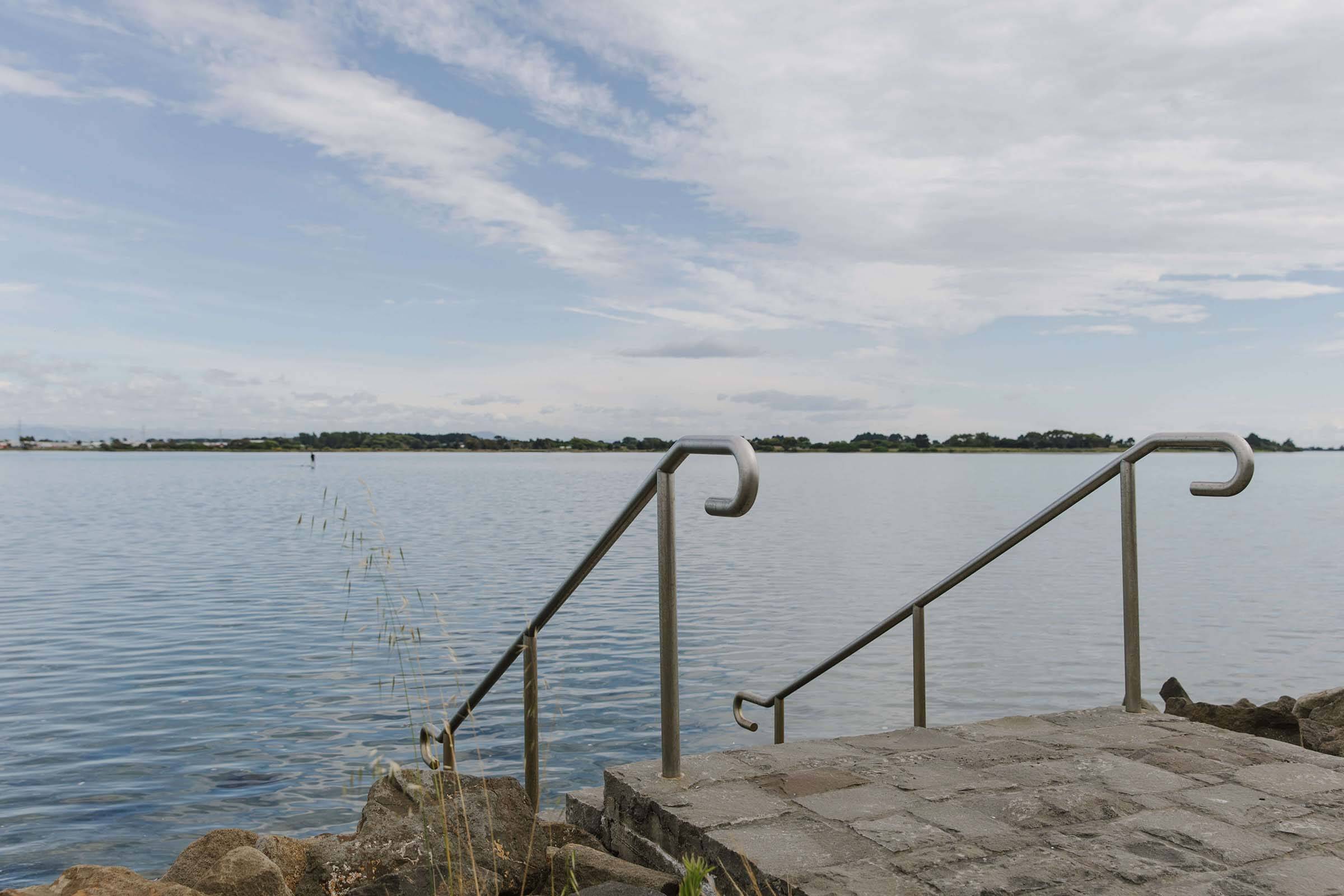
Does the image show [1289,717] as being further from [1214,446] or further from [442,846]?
[442,846]

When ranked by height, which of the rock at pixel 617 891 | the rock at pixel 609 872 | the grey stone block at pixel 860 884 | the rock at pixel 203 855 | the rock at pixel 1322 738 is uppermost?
the grey stone block at pixel 860 884

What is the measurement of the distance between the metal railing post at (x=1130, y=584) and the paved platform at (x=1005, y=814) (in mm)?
388

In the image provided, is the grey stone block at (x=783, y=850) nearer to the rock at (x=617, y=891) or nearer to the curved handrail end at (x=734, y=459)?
the rock at (x=617, y=891)

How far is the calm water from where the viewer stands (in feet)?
23.9

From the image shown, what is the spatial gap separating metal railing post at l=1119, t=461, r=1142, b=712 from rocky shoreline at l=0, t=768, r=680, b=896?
2.39m

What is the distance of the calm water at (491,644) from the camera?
7273mm

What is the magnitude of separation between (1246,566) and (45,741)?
23.5 meters

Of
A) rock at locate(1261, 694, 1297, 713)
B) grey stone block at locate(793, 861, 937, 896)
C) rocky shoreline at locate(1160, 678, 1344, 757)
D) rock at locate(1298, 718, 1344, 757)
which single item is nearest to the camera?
grey stone block at locate(793, 861, 937, 896)

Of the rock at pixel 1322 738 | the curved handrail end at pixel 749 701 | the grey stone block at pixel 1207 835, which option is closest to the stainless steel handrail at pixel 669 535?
the grey stone block at pixel 1207 835

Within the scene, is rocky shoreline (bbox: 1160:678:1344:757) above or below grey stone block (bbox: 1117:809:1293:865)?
below

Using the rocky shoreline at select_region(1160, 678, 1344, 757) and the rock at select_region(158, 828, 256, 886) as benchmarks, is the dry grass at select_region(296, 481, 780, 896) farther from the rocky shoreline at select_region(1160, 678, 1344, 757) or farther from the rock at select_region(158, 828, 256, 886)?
the rocky shoreline at select_region(1160, 678, 1344, 757)

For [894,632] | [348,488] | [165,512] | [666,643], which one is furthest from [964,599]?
[348,488]

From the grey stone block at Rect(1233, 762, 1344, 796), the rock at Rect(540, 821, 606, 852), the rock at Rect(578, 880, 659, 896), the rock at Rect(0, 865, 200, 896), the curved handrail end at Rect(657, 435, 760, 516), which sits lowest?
the rock at Rect(0, 865, 200, 896)

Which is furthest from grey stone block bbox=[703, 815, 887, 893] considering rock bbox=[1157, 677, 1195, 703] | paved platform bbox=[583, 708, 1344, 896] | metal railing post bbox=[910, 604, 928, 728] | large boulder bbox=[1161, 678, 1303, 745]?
rock bbox=[1157, 677, 1195, 703]
